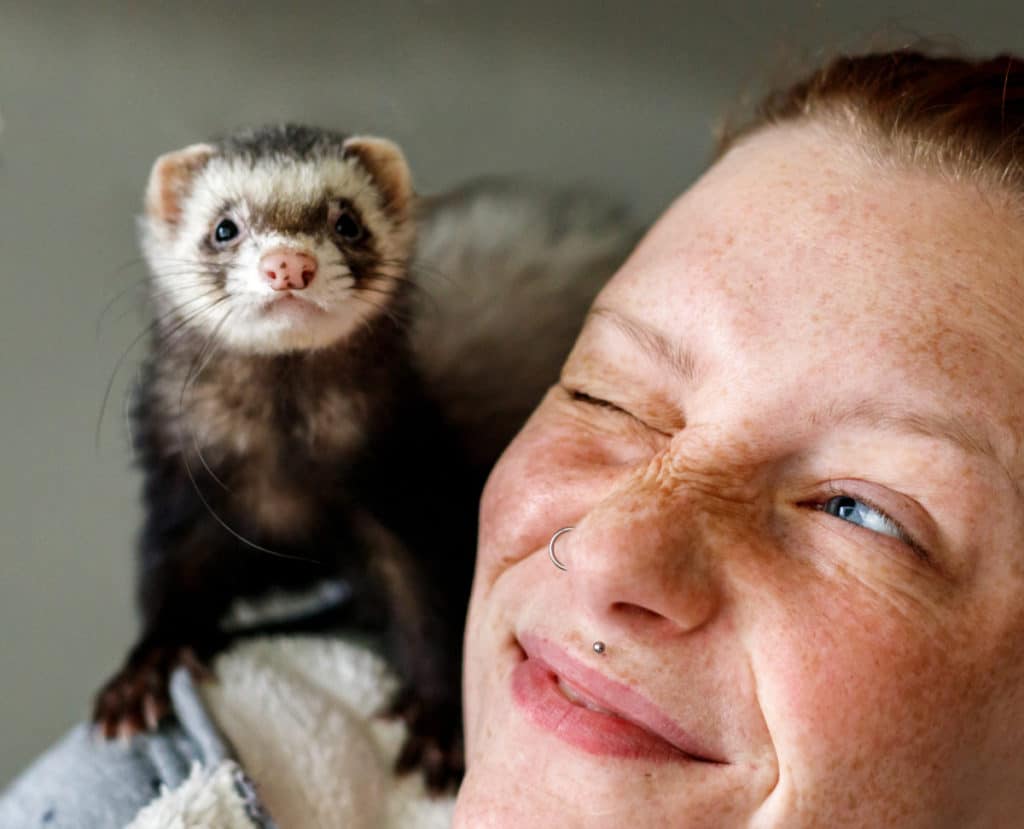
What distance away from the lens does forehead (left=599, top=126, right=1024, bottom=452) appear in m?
0.81

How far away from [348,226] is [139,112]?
1.05 feet

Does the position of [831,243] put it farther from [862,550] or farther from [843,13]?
[843,13]

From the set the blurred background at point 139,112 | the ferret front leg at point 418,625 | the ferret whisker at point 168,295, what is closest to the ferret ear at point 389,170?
the blurred background at point 139,112

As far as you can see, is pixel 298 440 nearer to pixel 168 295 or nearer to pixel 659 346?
pixel 168 295

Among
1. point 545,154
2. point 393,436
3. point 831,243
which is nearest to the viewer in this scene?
point 831,243

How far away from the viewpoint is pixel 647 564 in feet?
2.52

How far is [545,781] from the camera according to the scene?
2.62 ft

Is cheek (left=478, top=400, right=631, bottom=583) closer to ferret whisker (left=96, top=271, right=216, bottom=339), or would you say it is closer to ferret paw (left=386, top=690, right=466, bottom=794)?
ferret paw (left=386, top=690, right=466, bottom=794)

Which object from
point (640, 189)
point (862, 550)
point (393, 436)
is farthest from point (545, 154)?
point (862, 550)

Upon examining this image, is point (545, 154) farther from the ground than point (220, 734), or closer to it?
farther from the ground

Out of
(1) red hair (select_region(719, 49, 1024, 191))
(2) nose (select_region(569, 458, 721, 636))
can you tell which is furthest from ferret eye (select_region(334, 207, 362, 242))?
(2) nose (select_region(569, 458, 721, 636))

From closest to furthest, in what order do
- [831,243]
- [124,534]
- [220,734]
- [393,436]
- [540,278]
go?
[831,243]
[220,734]
[393,436]
[124,534]
[540,278]

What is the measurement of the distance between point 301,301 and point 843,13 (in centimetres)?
84

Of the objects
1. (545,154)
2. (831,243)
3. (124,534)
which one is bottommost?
(124,534)
